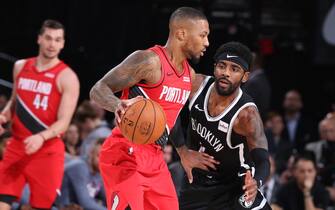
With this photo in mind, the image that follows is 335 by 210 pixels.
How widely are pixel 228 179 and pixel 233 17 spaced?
587cm

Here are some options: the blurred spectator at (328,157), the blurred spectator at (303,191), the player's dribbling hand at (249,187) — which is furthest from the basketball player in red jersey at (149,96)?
the blurred spectator at (328,157)

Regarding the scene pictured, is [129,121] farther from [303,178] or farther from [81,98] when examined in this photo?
[81,98]

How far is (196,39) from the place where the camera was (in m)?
7.45

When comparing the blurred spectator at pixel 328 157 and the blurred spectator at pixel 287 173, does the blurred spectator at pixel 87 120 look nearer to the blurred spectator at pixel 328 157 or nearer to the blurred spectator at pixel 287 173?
the blurred spectator at pixel 287 173

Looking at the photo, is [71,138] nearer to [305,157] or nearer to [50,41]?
[50,41]

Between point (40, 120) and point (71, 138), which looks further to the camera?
point (71, 138)

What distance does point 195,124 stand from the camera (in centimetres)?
789

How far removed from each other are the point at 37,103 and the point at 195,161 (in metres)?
1.95

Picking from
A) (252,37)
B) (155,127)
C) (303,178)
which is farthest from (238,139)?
(252,37)

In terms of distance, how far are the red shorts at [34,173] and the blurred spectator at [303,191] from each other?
2.41 m

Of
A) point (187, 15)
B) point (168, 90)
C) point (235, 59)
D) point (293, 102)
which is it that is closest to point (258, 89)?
point (293, 102)

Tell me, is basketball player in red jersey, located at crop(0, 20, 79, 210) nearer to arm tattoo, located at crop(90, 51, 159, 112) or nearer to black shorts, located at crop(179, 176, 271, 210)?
black shorts, located at crop(179, 176, 271, 210)

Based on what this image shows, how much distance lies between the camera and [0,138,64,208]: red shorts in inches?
354

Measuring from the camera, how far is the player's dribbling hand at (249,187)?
713cm
